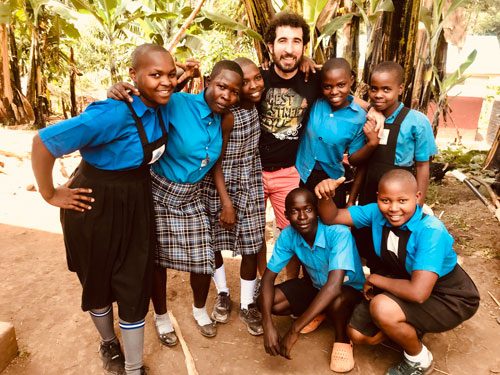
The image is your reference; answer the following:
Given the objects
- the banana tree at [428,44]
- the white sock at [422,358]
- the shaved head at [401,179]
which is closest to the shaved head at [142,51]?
the shaved head at [401,179]

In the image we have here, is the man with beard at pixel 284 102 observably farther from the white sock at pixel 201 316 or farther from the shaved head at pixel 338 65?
the white sock at pixel 201 316

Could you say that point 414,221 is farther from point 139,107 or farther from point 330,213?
point 139,107

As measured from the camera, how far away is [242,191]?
239 cm

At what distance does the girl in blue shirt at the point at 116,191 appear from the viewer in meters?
1.60

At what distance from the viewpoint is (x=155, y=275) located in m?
2.21

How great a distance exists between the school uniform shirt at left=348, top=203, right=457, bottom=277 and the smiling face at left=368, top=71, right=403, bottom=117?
0.63 m

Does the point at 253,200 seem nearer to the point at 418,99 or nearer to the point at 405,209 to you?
the point at 405,209

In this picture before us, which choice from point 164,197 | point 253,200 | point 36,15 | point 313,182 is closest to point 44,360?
point 164,197

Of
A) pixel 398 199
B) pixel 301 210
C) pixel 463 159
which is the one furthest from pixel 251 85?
pixel 463 159

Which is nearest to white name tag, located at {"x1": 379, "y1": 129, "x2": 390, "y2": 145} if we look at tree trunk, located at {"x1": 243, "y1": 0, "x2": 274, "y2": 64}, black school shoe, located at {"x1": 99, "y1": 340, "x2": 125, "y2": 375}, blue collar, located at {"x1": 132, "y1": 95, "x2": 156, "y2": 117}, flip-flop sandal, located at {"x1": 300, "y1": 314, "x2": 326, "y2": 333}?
flip-flop sandal, located at {"x1": 300, "y1": 314, "x2": 326, "y2": 333}

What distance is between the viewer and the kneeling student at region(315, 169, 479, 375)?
1.92 m

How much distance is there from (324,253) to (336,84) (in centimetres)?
98

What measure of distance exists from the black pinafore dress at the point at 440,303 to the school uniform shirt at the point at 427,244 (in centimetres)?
4

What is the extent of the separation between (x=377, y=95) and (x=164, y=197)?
53.3 inches
